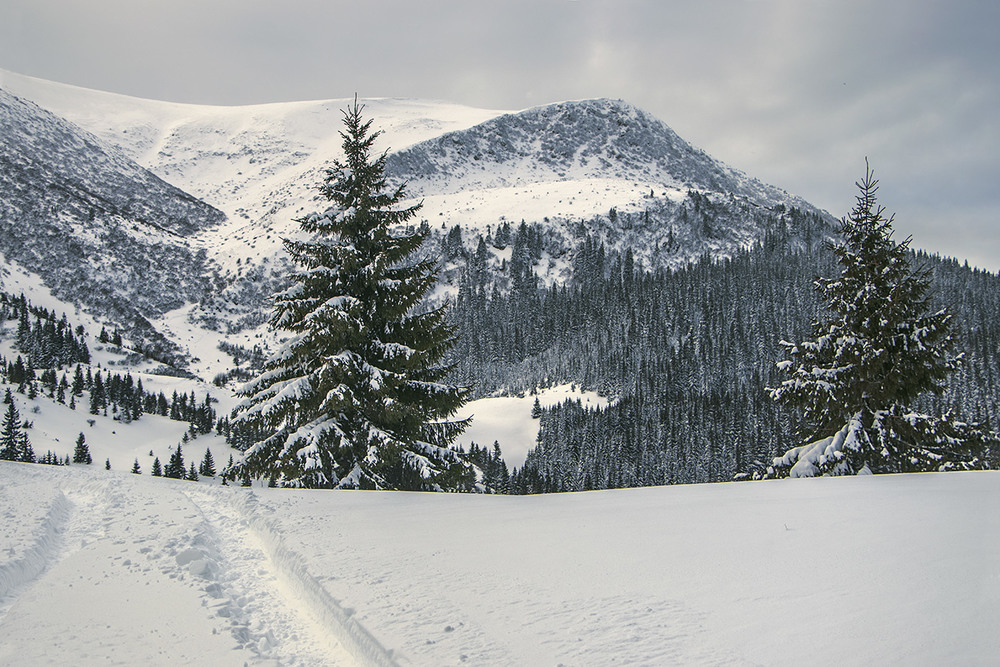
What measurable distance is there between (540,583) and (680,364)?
150242 mm

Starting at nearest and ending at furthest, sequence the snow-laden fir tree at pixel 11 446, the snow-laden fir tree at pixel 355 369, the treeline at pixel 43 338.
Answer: the snow-laden fir tree at pixel 355 369
the snow-laden fir tree at pixel 11 446
the treeline at pixel 43 338

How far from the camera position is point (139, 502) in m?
11.6

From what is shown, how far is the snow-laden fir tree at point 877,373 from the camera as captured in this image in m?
13.8

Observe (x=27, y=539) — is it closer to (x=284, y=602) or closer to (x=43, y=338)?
(x=284, y=602)

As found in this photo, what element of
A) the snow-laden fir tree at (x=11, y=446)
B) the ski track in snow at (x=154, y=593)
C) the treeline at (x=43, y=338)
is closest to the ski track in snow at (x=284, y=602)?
the ski track in snow at (x=154, y=593)

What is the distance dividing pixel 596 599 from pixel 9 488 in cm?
1598

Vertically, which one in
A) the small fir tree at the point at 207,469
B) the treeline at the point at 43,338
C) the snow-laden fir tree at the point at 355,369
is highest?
the treeline at the point at 43,338

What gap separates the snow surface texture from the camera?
3.91 meters

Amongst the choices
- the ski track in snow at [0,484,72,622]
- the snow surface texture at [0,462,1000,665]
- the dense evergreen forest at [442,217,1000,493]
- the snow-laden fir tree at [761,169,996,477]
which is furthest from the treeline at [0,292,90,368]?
the snow-laden fir tree at [761,169,996,477]

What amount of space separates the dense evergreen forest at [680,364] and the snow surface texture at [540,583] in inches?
2688

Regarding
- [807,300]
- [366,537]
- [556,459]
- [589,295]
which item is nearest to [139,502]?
[366,537]

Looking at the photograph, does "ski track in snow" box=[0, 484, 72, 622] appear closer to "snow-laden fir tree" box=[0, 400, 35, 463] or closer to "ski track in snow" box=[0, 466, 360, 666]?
"ski track in snow" box=[0, 466, 360, 666]

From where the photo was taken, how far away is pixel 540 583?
17.7ft

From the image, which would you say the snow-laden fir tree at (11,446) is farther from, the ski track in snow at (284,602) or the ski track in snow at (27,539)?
the ski track in snow at (284,602)
